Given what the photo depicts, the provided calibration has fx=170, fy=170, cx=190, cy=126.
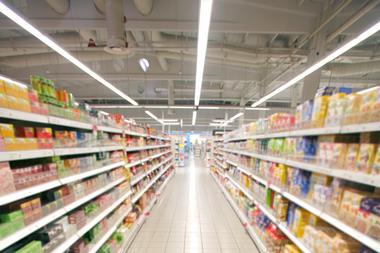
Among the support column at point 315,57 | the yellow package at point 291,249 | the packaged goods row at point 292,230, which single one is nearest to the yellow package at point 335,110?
the packaged goods row at point 292,230

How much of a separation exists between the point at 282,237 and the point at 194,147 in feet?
69.6

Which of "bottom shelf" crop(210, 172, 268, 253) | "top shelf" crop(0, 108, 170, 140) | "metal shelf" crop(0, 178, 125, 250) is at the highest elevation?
"top shelf" crop(0, 108, 170, 140)

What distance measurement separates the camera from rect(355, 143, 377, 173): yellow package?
1237mm

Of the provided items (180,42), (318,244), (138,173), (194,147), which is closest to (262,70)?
(180,42)

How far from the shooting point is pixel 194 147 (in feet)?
77.6

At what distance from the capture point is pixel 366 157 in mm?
1270

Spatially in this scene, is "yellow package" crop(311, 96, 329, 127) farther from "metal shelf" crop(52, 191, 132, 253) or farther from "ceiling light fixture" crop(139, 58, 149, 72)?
"ceiling light fixture" crop(139, 58, 149, 72)

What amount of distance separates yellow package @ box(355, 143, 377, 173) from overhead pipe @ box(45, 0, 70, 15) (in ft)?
17.4

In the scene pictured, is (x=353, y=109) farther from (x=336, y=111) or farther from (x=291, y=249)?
(x=291, y=249)

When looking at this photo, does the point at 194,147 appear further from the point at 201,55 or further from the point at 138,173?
the point at 201,55

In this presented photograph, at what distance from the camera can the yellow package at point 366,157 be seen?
1237mm

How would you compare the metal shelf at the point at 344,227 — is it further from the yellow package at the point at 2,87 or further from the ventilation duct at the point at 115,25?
the ventilation duct at the point at 115,25

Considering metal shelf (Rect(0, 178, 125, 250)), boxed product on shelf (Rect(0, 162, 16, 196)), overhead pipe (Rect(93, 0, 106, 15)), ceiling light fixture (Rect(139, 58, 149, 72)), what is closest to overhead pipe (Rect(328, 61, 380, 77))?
ceiling light fixture (Rect(139, 58, 149, 72))

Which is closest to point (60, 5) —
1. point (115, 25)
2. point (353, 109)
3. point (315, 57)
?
point (115, 25)
